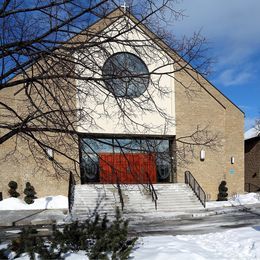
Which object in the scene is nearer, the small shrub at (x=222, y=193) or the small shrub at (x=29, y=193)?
the small shrub at (x=29, y=193)

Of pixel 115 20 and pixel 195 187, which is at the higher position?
pixel 115 20

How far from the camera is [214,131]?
2414cm

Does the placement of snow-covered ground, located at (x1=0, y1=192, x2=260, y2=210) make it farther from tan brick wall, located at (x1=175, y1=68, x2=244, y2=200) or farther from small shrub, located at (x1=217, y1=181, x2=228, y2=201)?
tan brick wall, located at (x1=175, y1=68, x2=244, y2=200)

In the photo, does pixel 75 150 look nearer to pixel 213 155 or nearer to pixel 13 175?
pixel 13 175

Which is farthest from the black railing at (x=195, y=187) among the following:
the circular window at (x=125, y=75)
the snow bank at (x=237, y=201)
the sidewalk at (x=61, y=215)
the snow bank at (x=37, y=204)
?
the circular window at (x=125, y=75)

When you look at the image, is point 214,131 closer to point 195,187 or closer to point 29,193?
point 195,187

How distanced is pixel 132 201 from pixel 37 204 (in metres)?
5.30

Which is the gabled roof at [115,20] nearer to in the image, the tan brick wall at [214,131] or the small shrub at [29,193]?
the small shrub at [29,193]

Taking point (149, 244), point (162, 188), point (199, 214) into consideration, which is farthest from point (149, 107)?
point (162, 188)

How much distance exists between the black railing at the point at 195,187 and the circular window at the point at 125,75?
15.3 meters

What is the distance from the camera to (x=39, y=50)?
4.66m

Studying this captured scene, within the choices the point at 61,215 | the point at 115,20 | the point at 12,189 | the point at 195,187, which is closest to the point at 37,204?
the point at 12,189


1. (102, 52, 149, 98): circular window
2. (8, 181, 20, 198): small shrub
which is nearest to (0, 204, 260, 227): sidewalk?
(8, 181, 20, 198): small shrub

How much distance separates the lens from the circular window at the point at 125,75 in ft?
16.0
